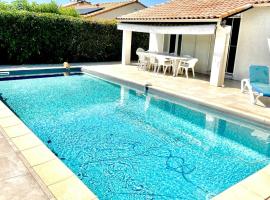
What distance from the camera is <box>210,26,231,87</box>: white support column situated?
596 inches

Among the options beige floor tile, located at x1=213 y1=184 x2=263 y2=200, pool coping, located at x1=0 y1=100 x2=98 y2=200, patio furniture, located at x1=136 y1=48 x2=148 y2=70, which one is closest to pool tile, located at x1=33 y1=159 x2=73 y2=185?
pool coping, located at x1=0 y1=100 x2=98 y2=200

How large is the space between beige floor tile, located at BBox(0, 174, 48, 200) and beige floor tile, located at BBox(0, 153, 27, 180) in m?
0.18

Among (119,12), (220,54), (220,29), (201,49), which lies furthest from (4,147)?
(119,12)

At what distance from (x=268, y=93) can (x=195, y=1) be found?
40.8ft

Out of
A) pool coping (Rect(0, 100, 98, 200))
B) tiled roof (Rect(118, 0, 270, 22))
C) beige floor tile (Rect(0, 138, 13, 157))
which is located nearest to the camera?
pool coping (Rect(0, 100, 98, 200))

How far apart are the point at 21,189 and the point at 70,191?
93cm

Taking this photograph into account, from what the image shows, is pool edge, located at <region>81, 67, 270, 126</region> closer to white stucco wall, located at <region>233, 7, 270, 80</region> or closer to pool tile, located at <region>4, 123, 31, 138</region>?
white stucco wall, located at <region>233, 7, 270, 80</region>

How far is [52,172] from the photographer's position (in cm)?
554

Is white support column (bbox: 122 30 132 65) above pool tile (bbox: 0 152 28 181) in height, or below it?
A: above

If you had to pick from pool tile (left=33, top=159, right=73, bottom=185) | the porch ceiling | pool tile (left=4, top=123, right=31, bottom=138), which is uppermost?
the porch ceiling

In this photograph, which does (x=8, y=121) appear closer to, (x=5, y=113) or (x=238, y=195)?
(x=5, y=113)

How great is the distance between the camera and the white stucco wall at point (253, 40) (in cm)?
1617

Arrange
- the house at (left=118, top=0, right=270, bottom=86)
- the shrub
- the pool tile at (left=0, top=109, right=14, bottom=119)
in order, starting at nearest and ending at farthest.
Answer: the pool tile at (left=0, top=109, right=14, bottom=119) < the house at (left=118, top=0, right=270, bottom=86) < the shrub

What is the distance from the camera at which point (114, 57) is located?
27.6 m
